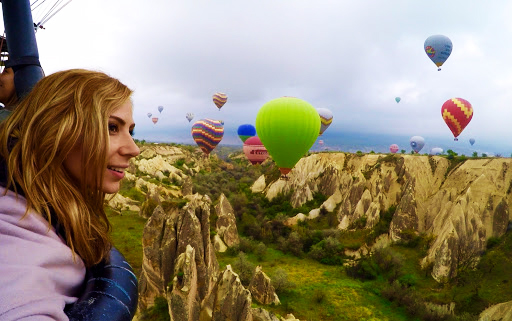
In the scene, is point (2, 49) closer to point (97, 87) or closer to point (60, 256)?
point (97, 87)

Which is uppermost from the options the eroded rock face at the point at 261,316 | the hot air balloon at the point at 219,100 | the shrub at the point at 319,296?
the hot air balloon at the point at 219,100

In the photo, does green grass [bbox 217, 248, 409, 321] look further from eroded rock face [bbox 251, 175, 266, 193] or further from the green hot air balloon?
eroded rock face [bbox 251, 175, 266, 193]

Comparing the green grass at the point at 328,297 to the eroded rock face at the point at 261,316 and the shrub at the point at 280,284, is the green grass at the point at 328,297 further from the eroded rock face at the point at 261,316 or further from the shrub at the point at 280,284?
the eroded rock face at the point at 261,316

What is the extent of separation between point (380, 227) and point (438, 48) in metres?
25.3

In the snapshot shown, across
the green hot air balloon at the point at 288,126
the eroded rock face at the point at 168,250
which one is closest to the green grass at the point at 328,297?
the eroded rock face at the point at 168,250

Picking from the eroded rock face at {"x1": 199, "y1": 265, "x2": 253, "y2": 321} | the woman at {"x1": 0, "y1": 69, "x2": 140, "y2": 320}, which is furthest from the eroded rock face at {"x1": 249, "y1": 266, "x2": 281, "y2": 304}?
the woman at {"x1": 0, "y1": 69, "x2": 140, "y2": 320}

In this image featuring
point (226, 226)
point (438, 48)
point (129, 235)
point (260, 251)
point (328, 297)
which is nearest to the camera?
point (328, 297)

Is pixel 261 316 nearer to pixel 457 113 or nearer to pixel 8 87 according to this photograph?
pixel 8 87

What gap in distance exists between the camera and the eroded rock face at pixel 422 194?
22844 millimetres

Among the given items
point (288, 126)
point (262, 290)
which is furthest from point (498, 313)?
point (288, 126)

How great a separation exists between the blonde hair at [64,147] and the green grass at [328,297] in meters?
17.0

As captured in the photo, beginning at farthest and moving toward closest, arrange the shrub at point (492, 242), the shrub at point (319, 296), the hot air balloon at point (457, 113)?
the hot air balloon at point (457, 113)
the shrub at point (492, 242)
the shrub at point (319, 296)

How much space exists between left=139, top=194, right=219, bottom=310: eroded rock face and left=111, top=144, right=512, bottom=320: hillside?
0.19 metres

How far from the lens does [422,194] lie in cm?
2939
